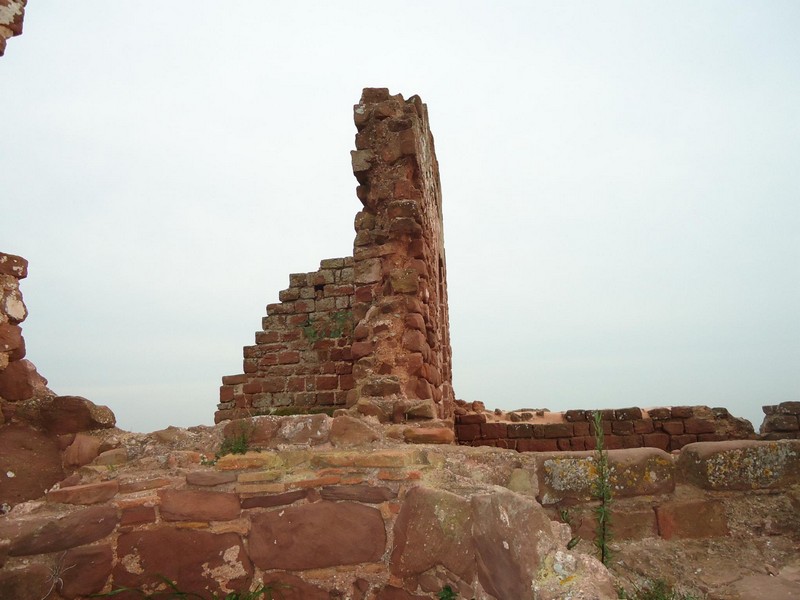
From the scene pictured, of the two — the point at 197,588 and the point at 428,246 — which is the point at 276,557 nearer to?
the point at 197,588

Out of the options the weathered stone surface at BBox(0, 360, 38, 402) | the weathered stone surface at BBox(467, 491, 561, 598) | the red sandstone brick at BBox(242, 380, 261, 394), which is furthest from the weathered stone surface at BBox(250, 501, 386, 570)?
the red sandstone brick at BBox(242, 380, 261, 394)

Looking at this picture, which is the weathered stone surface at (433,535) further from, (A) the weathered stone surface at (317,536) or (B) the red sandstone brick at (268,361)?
(B) the red sandstone brick at (268,361)

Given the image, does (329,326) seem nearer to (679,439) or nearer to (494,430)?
(494,430)

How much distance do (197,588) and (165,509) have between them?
39 centimetres

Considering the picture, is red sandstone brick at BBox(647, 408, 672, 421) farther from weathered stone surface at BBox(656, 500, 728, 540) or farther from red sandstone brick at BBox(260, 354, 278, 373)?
weathered stone surface at BBox(656, 500, 728, 540)

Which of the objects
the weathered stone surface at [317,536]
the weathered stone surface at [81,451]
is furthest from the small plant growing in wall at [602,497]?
the weathered stone surface at [81,451]

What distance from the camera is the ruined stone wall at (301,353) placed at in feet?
26.0

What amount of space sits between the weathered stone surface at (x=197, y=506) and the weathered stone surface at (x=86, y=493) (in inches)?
9.5

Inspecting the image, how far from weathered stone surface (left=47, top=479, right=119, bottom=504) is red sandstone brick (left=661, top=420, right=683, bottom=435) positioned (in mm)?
8394

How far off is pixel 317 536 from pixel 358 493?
269 mm

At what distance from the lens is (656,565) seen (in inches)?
97.2

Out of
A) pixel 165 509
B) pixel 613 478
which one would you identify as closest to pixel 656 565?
pixel 613 478

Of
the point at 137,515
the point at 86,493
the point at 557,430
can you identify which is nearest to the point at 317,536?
the point at 137,515

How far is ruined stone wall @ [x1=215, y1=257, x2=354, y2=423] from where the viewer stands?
793 centimetres
